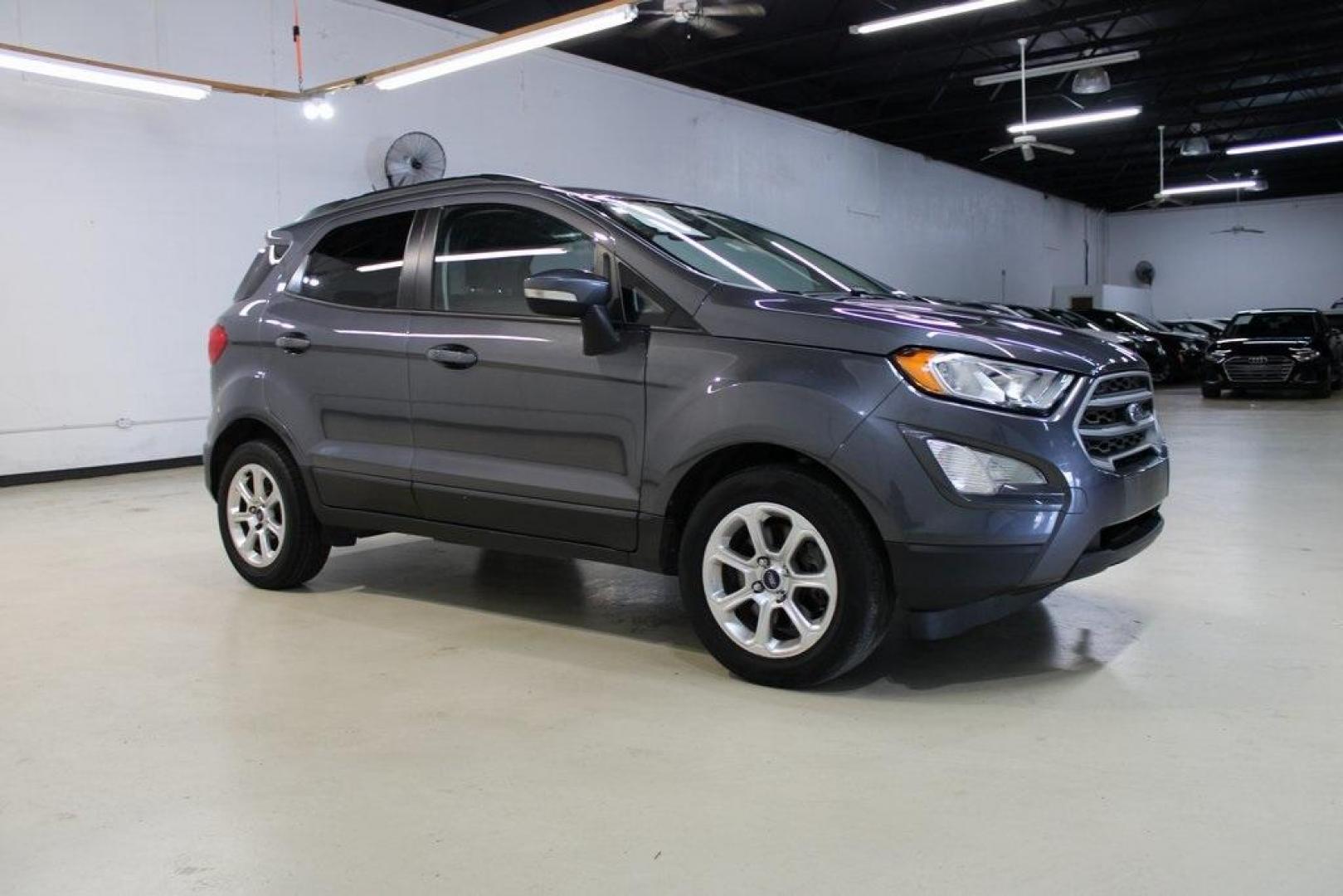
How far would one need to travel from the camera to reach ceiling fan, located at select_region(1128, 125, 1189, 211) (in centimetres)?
2020

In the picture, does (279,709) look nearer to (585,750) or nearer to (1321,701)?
(585,750)

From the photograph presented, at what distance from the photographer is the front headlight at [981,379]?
9.28 ft

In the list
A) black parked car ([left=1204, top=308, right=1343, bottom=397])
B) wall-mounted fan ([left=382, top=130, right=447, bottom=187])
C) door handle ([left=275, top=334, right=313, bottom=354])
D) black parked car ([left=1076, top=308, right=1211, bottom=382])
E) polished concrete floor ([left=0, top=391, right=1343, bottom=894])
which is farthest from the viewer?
black parked car ([left=1076, top=308, right=1211, bottom=382])

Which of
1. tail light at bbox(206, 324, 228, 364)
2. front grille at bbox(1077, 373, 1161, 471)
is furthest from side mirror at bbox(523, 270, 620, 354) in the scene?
tail light at bbox(206, 324, 228, 364)

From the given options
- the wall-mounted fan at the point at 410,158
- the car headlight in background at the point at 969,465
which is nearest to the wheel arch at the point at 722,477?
the car headlight in background at the point at 969,465

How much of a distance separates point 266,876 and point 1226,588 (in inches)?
144

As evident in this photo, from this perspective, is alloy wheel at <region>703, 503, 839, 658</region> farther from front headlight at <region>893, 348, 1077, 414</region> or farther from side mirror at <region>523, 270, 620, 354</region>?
side mirror at <region>523, 270, 620, 354</region>

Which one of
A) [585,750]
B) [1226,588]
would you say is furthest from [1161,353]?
[585,750]

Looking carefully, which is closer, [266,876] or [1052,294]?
[266,876]

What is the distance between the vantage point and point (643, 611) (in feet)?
13.1

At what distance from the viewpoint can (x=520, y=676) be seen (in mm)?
3254

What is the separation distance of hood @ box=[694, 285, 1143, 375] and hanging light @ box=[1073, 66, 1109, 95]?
491 inches

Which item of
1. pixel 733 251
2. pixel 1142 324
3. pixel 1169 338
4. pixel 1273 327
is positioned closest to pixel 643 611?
pixel 733 251

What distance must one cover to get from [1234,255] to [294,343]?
29581 mm
